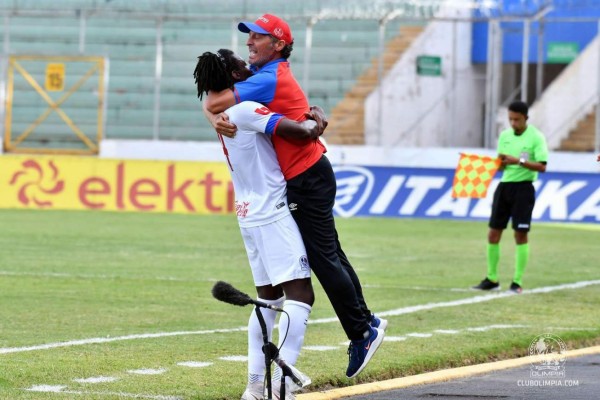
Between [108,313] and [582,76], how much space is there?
78.3ft

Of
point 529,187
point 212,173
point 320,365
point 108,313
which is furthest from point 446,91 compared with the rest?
point 320,365

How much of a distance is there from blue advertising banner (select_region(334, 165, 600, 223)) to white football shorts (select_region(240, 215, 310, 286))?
19.6 meters

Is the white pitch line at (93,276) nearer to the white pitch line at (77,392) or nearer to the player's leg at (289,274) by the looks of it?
the white pitch line at (77,392)

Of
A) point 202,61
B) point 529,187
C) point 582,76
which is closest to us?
point 202,61

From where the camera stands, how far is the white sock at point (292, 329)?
729cm

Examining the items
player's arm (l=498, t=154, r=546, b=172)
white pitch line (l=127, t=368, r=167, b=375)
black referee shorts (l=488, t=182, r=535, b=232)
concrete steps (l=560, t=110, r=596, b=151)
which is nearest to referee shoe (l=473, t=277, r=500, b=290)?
black referee shorts (l=488, t=182, r=535, b=232)

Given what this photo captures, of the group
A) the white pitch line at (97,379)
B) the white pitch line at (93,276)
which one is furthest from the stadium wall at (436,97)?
the white pitch line at (97,379)

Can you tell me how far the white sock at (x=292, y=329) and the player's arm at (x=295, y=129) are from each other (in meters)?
0.88

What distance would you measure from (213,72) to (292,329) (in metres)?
1.40

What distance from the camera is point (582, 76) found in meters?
33.5

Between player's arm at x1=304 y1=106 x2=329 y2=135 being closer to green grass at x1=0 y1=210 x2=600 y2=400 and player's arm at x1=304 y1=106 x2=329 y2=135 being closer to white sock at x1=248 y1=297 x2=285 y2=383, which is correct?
white sock at x1=248 y1=297 x2=285 y2=383

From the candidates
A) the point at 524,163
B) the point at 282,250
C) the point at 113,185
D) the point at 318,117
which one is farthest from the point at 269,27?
the point at 113,185

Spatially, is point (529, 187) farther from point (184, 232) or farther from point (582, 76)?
point (582, 76)

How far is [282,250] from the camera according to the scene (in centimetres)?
725
